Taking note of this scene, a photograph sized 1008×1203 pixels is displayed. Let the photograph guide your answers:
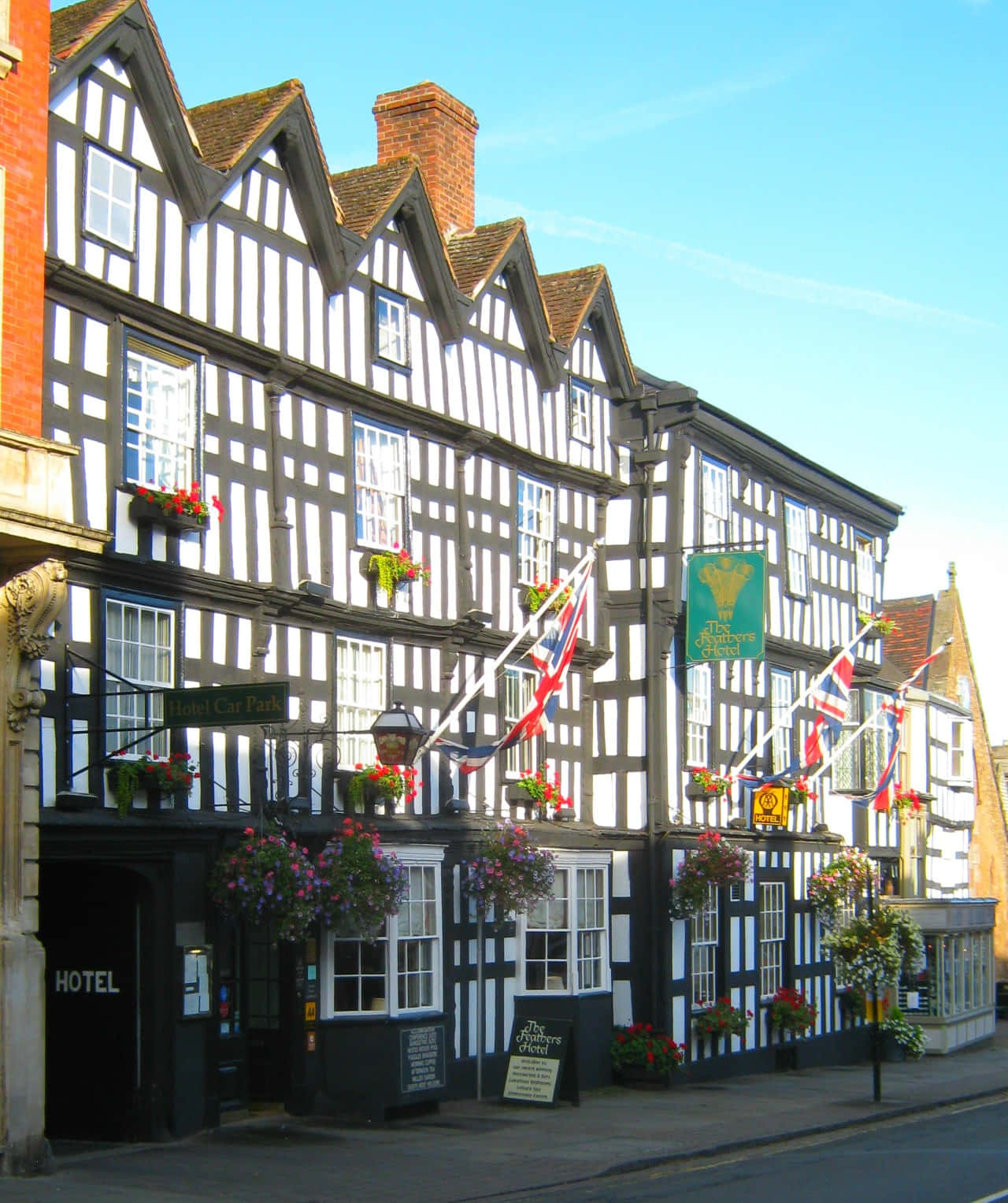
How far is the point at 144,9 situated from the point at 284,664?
7486 millimetres

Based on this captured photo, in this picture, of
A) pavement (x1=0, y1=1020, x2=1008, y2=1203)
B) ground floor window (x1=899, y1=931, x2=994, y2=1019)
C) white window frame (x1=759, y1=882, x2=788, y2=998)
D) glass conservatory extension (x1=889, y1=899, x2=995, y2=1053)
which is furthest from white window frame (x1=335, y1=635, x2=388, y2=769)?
ground floor window (x1=899, y1=931, x2=994, y2=1019)

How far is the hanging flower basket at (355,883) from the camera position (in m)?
18.3

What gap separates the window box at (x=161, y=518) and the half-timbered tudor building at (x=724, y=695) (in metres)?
9.63

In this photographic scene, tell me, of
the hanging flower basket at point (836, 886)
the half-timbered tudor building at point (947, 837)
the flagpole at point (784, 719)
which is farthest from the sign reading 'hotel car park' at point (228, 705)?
the half-timbered tudor building at point (947, 837)

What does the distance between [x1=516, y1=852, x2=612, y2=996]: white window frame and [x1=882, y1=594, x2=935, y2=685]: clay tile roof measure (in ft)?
73.3

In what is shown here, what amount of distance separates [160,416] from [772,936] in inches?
656

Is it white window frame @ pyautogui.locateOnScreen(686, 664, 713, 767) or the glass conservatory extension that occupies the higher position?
white window frame @ pyautogui.locateOnScreen(686, 664, 713, 767)

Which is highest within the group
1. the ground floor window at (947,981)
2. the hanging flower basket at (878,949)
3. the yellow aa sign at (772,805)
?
the yellow aa sign at (772,805)

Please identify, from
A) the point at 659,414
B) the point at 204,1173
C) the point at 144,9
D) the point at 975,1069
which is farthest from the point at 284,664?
the point at 975,1069

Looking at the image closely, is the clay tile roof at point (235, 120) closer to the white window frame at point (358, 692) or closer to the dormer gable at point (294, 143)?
the dormer gable at point (294, 143)

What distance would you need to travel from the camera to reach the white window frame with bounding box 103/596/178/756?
17016 mm

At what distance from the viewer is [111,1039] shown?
17.3 metres

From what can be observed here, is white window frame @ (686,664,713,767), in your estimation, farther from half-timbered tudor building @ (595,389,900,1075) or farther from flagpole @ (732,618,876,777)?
flagpole @ (732,618,876,777)

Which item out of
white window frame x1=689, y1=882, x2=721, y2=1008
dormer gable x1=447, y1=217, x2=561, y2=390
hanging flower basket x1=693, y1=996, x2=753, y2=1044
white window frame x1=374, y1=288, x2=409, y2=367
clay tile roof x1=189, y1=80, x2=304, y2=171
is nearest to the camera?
clay tile roof x1=189, y1=80, x2=304, y2=171
